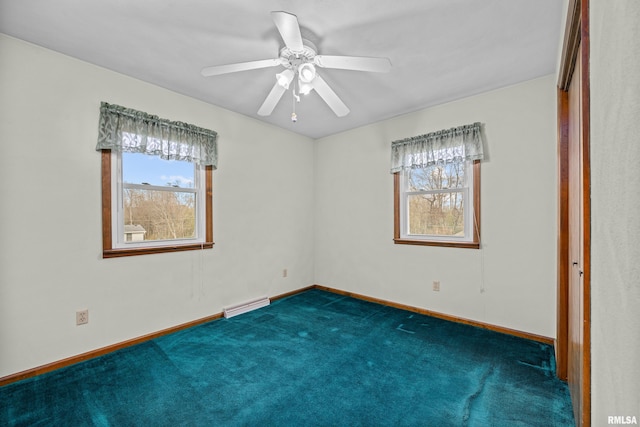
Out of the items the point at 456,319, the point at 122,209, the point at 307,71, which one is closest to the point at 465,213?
the point at 456,319

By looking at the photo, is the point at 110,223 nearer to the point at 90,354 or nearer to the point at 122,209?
the point at 122,209

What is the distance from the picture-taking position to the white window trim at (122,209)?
256cm

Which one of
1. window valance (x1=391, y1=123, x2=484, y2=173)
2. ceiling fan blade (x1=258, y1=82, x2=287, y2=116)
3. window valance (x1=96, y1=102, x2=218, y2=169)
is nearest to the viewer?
ceiling fan blade (x1=258, y1=82, x2=287, y2=116)

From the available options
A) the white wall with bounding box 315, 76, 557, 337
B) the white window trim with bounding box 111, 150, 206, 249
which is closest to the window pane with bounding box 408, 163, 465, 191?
→ the white wall with bounding box 315, 76, 557, 337

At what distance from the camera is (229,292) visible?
340 cm

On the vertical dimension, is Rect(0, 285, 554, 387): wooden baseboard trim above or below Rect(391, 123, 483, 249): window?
below

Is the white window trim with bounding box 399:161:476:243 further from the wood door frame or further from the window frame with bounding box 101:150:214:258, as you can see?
the window frame with bounding box 101:150:214:258

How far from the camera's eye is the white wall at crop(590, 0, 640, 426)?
1.33 feet

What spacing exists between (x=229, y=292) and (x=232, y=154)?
1.69 m

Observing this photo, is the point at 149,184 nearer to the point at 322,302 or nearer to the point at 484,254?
the point at 322,302

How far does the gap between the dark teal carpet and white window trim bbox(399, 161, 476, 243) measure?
0.98 metres

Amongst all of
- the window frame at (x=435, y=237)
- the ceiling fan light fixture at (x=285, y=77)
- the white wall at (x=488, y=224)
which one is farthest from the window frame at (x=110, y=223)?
the window frame at (x=435, y=237)

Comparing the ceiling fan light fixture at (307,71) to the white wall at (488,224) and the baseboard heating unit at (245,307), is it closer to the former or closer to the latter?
the white wall at (488,224)

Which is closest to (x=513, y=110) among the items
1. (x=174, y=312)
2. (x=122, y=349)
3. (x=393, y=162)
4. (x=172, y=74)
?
(x=393, y=162)
